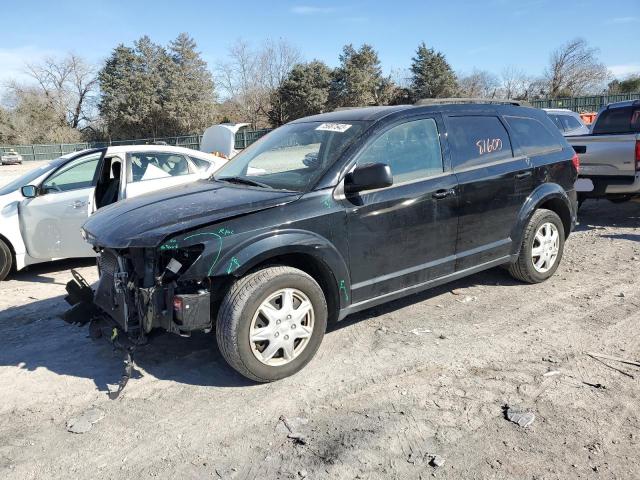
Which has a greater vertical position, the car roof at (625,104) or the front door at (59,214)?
the car roof at (625,104)

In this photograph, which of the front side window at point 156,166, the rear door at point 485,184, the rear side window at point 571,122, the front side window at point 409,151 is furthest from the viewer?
the rear side window at point 571,122

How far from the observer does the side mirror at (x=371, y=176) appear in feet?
12.0

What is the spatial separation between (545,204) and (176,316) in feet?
13.4

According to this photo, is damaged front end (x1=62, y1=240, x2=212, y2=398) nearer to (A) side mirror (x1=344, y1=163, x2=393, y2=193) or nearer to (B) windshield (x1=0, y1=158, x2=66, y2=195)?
(A) side mirror (x1=344, y1=163, x2=393, y2=193)

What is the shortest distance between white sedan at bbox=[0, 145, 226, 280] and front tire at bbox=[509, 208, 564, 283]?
3684 millimetres

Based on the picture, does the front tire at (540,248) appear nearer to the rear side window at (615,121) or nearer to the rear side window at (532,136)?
the rear side window at (532,136)

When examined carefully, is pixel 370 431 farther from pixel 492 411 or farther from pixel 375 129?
pixel 375 129

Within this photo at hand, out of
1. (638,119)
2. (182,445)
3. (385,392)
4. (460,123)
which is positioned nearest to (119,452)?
(182,445)

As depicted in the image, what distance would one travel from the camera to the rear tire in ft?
20.6

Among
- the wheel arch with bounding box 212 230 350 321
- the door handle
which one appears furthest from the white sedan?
the door handle

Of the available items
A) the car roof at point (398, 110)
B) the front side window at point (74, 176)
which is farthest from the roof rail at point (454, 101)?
the front side window at point (74, 176)

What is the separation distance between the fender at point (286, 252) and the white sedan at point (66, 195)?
300 cm

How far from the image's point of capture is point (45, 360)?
13.6 feet

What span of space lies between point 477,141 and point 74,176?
5.01m
